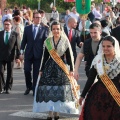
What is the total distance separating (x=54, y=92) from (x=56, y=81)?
0.66ft

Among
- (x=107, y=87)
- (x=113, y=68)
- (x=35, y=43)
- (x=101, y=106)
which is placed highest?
(x=113, y=68)

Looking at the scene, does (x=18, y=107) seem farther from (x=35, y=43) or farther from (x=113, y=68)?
(x=113, y=68)

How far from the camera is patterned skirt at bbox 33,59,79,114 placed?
8.12m

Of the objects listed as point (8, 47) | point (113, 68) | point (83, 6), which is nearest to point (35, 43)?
point (8, 47)

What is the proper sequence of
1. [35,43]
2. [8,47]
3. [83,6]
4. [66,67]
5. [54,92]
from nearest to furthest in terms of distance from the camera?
[54,92]
[66,67]
[35,43]
[8,47]
[83,6]

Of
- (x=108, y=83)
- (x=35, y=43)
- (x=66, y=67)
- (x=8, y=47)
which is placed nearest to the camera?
(x=108, y=83)

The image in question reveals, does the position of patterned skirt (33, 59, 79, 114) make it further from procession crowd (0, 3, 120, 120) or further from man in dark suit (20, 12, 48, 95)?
man in dark suit (20, 12, 48, 95)

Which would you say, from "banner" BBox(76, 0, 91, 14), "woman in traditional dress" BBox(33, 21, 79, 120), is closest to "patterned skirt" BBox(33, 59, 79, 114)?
"woman in traditional dress" BBox(33, 21, 79, 120)

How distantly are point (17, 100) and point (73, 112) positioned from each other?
2312 millimetres

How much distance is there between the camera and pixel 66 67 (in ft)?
27.7

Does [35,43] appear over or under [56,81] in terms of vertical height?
over

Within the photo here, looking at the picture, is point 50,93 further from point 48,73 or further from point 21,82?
point 21,82

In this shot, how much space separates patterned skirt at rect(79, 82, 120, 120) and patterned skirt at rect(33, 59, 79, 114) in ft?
6.26

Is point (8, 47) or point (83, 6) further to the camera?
point (83, 6)
